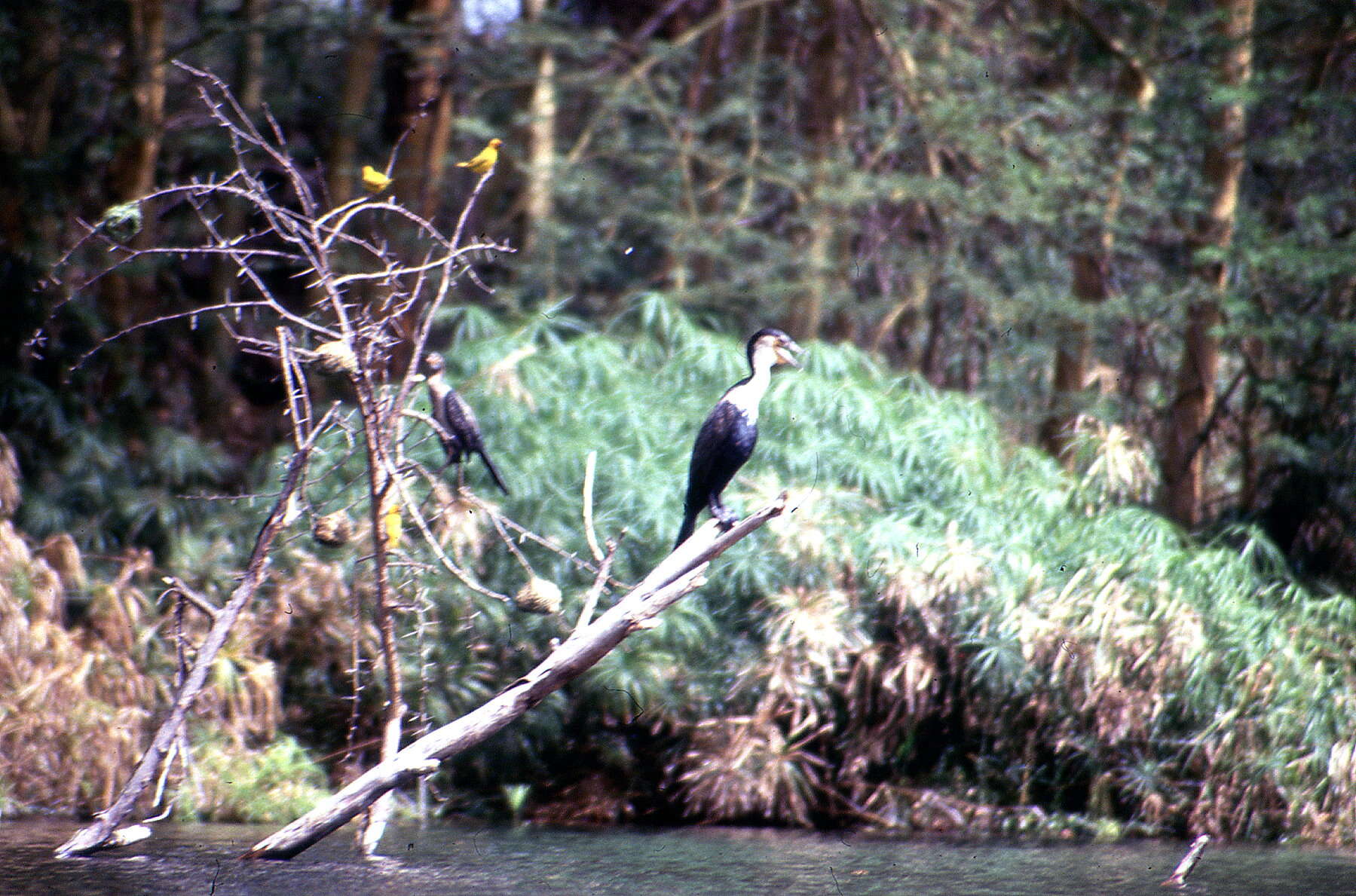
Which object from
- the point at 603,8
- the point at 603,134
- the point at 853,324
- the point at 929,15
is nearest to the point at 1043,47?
the point at 929,15

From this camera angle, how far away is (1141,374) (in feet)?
31.7

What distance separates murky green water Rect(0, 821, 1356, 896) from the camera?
429 cm

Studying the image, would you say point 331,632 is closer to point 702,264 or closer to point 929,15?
point 702,264

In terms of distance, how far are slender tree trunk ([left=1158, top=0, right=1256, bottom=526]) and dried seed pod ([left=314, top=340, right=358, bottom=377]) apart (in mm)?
5823

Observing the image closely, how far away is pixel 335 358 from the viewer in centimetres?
396

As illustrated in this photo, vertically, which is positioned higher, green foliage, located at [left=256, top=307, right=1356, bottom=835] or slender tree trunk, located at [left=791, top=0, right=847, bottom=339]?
slender tree trunk, located at [left=791, top=0, right=847, bottom=339]

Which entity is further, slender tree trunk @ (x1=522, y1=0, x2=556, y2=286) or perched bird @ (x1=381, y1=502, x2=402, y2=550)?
slender tree trunk @ (x1=522, y1=0, x2=556, y2=286)

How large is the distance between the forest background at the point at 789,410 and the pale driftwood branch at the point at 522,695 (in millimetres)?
582

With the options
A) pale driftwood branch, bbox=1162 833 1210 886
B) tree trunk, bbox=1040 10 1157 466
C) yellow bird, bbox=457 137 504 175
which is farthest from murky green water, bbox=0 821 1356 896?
tree trunk, bbox=1040 10 1157 466

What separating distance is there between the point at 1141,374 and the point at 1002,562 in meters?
3.56

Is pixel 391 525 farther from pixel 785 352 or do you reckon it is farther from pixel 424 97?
pixel 424 97

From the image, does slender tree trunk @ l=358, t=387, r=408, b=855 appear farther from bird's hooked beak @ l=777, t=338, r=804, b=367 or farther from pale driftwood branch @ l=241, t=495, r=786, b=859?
bird's hooked beak @ l=777, t=338, r=804, b=367

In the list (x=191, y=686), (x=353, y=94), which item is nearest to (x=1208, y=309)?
(x=353, y=94)

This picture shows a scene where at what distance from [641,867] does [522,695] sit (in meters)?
1.46
